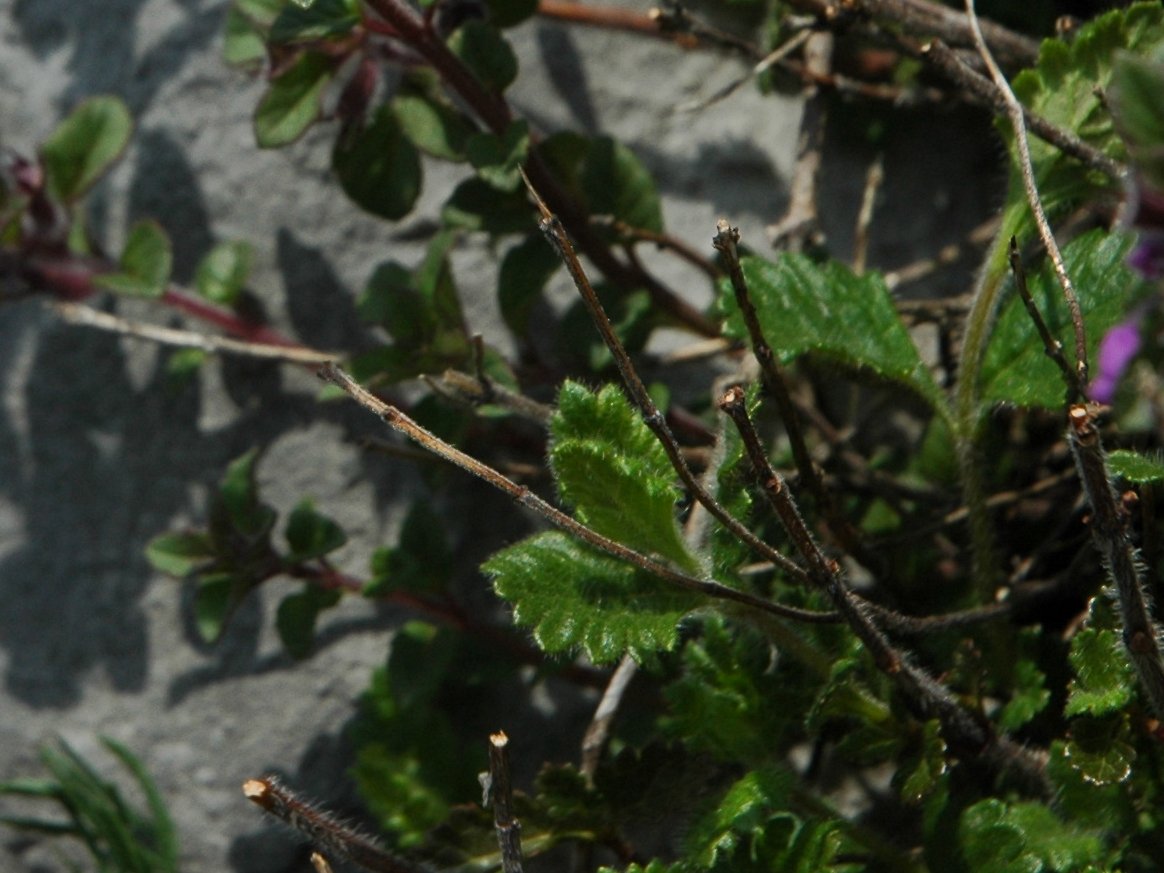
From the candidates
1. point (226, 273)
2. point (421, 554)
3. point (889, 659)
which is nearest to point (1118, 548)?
point (889, 659)

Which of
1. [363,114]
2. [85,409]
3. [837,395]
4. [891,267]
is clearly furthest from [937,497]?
[85,409]

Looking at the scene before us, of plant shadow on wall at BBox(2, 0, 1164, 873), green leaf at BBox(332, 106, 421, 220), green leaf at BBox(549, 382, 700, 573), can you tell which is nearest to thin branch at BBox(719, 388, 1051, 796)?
plant shadow on wall at BBox(2, 0, 1164, 873)

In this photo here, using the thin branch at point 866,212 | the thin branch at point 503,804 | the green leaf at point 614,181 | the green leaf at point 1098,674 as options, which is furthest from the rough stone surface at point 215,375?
the green leaf at point 1098,674

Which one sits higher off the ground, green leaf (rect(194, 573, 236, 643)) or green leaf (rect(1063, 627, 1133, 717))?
green leaf (rect(1063, 627, 1133, 717))

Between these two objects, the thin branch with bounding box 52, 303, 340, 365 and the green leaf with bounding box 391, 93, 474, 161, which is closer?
the green leaf with bounding box 391, 93, 474, 161

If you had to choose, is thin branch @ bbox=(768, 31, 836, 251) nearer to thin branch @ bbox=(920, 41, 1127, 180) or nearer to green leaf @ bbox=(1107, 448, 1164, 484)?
thin branch @ bbox=(920, 41, 1127, 180)

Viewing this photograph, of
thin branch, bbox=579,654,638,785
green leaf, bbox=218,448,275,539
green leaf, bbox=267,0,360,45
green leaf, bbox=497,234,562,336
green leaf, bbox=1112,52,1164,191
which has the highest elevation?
green leaf, bbox=1112,52,1164,191

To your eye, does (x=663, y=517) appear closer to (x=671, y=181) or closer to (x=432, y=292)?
(x=432, y=292)
